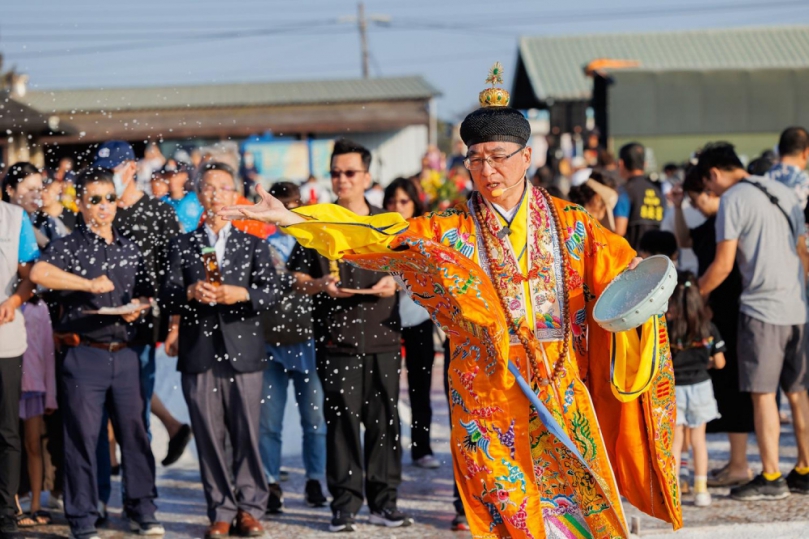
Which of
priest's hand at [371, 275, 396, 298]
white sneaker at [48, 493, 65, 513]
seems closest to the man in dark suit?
priest's hand at [371, 275, 396, 298]

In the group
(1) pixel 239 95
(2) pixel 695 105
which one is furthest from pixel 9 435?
(1) pixel 239 95

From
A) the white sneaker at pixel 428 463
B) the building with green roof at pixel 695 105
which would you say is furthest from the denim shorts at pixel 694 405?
the building with green roof at pixel 695 105

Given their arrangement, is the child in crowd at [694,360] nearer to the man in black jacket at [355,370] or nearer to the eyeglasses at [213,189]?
the man in black jacket at [355,370]

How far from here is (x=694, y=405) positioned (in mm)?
6496

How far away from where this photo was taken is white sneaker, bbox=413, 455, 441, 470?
772 centimetres

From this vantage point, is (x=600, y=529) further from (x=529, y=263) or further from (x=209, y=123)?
(x=209, y=123)

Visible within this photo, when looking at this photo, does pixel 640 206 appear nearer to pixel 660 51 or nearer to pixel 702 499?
pixel 702 499

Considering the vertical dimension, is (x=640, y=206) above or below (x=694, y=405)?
above

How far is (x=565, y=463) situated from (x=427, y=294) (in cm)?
83

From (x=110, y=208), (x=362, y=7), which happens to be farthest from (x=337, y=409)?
(x=362, y=7)

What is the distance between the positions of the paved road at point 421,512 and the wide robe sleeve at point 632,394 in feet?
5.37

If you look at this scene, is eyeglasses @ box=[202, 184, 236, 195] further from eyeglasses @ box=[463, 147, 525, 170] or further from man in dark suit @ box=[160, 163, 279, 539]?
eyeglasses @ box=[463, 147, 525, 170]

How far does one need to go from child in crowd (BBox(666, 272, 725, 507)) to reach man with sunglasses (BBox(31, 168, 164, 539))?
3.05 meters

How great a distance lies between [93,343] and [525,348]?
2.94 meters
